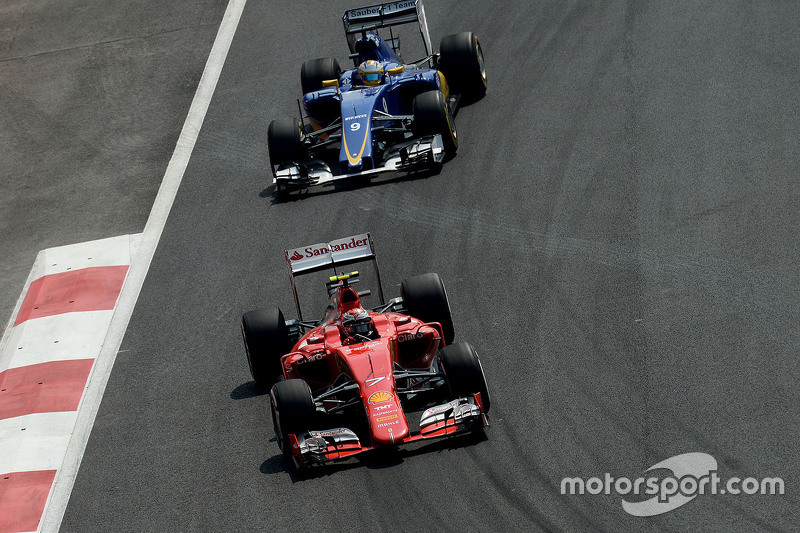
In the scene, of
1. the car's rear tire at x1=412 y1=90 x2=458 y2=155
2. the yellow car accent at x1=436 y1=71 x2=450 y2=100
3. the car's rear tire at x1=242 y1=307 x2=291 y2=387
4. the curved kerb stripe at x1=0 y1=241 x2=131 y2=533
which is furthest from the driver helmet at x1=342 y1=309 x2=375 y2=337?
the yellow car accent at x1=436 y1=71 x2=450 y2=100

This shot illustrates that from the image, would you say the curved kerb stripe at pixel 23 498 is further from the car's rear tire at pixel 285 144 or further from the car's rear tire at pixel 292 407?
the car's rear tire at pixel 285 144

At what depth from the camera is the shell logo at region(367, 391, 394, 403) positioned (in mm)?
11742

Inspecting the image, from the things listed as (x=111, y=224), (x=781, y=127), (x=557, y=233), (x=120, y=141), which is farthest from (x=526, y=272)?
(x=120, y=141)

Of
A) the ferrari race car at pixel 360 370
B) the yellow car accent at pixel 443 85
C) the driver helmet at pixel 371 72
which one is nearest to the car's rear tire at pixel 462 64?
the yellow car accent at pixel 443 85

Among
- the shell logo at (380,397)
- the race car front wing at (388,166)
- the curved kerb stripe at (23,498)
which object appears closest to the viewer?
the shell logo at (380,397)

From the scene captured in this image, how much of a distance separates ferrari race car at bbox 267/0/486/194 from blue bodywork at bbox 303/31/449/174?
0.02 metres

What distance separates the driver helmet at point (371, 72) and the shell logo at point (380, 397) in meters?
8.95

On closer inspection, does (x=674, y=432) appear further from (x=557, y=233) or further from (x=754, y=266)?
(x=557, y=233)

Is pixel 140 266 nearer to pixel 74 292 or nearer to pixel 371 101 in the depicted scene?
pixel 74 292

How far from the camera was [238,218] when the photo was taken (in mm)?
18375

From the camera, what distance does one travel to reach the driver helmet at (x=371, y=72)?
19.5 meters

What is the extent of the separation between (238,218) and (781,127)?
9.04 m

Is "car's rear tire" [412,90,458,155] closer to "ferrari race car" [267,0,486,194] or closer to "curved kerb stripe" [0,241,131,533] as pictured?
"ferrari race car" [267,0,486,194]

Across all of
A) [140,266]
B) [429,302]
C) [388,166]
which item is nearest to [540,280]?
[429,302]
